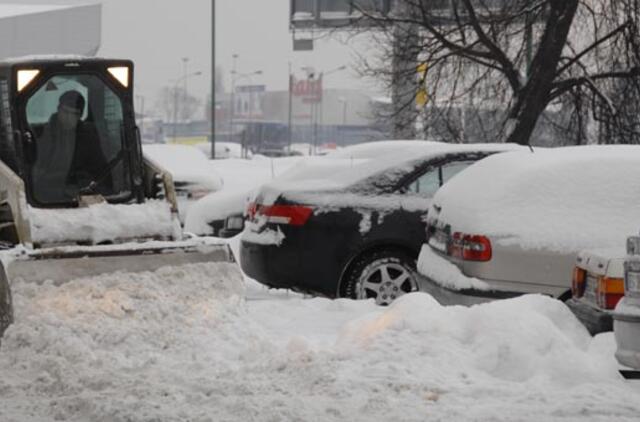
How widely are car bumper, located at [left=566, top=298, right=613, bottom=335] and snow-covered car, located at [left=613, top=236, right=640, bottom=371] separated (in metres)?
0.45

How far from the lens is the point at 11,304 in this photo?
24.8ft

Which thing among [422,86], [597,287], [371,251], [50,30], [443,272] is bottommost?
[371,251]

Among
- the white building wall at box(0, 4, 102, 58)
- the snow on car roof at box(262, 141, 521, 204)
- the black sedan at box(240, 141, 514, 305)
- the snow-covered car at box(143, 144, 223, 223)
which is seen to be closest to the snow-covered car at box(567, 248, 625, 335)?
the black sedan at box(240, 141, 514, 305)

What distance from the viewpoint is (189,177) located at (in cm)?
1662

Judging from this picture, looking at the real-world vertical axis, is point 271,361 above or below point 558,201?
below

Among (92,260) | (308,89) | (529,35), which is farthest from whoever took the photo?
(308,89)

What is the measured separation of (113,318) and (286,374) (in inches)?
60.1

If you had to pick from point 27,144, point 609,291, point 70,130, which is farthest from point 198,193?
point 609,291

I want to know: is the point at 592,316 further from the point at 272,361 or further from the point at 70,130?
the point at 70,130

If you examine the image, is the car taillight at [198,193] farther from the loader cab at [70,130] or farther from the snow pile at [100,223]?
the snow pile at [100,223]

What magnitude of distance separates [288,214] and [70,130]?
7.59 ft

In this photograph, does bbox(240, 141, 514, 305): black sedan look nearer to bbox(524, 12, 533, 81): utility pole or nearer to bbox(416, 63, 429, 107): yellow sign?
bbox(524, 12, 533, 81): utility pole

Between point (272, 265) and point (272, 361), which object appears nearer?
point (272, 361)

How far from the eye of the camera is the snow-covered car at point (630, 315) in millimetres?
6141
